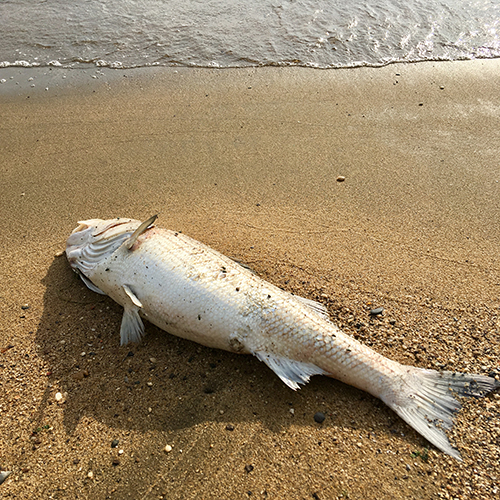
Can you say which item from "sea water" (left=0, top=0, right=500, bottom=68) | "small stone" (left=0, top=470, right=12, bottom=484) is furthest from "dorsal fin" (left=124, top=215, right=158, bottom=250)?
"sea water" (left=0, top=0, right=500, bottom=68)

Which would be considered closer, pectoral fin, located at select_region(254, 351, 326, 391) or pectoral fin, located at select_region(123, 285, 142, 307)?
pectoral fin, located at select_region(254, 351, 326, 391)

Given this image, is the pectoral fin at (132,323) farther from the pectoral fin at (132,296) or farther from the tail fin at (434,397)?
the tail fin at (434,397)

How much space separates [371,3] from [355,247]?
7.72 metres

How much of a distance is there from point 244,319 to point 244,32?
7.56 m

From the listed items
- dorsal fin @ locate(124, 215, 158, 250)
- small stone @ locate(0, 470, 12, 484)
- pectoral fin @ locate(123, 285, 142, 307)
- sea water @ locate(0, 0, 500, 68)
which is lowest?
small stone @ locate(0, 470, 12, 484)

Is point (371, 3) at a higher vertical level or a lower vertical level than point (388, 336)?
higher

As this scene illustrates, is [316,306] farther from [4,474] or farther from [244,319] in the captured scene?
[4,474]

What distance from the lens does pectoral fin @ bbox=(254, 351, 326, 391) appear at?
3227 mm

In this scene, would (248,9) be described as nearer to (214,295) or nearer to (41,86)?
(41,86)

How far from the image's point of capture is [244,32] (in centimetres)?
873

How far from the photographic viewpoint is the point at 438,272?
4215 millimetres

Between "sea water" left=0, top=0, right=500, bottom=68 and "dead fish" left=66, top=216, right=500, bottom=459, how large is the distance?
17.3ft

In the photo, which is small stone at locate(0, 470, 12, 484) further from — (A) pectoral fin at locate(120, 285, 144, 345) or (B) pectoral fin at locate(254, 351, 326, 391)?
(B) pectoral fin at locate(254, 351, 326, 391)

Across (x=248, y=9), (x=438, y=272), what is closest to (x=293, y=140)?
(x=438, y=272)
